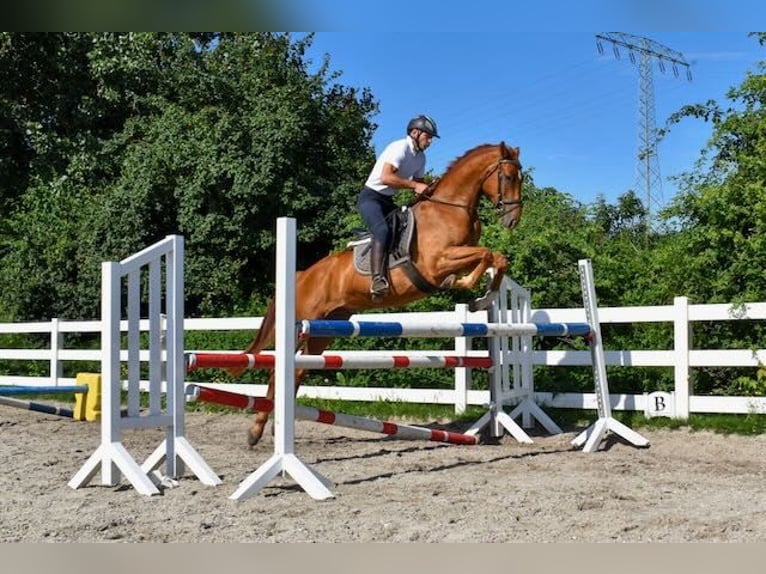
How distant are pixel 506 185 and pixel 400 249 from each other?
86 centimetres

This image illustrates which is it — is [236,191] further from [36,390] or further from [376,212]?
[376,212]

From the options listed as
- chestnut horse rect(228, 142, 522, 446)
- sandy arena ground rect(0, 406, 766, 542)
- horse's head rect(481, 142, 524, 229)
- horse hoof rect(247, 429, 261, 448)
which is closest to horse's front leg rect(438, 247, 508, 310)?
chestnut horse rect(228, 142, 522, 446)

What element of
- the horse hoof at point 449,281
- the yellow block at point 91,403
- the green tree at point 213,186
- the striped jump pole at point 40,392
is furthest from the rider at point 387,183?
the green tree at point 213,186

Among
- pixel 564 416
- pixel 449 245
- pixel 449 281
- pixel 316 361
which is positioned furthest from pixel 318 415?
pixel 564 416

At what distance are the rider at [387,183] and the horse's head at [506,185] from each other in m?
0.48

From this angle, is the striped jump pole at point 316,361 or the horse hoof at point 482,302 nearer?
the striped jump pole at point 316,361

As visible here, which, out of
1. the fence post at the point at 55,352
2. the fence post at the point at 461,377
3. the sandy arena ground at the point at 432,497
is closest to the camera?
the sandy arena ground at the point at 432,497

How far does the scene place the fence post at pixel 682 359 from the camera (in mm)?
6785

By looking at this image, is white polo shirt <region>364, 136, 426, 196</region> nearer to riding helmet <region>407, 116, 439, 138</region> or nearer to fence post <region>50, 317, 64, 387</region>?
riding helmet <region>407, 116, 439, 138</region>

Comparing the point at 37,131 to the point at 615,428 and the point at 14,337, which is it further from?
the point at 615,428

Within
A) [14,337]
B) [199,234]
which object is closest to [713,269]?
[199,234]

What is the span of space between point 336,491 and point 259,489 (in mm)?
410

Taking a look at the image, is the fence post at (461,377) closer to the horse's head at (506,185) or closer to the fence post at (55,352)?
the horse's head at (506,185)

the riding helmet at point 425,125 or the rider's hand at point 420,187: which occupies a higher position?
the riding helmet at point 425,125
